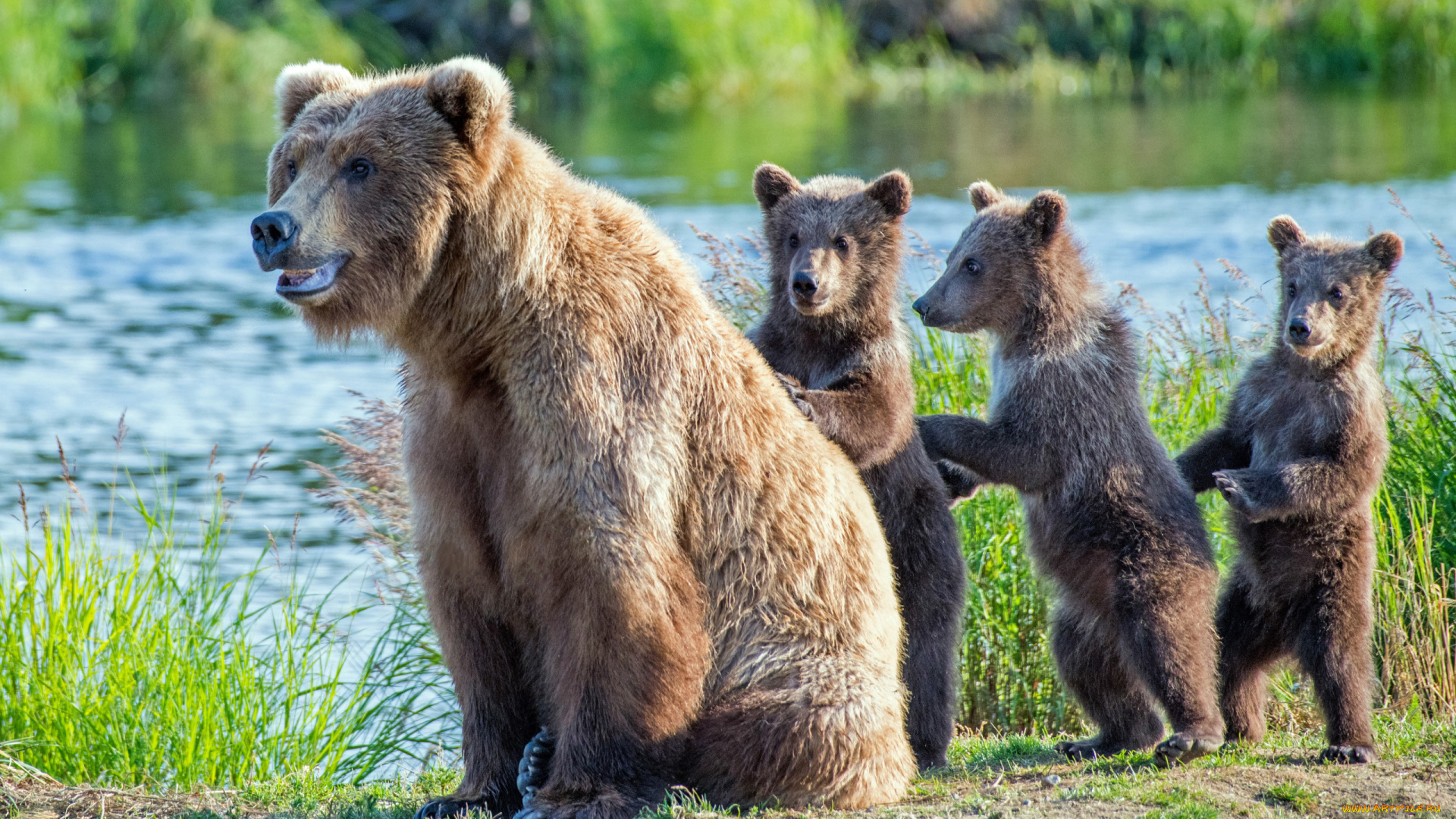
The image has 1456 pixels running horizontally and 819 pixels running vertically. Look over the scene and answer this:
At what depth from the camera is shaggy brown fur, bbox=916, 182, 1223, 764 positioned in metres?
A: 6.22

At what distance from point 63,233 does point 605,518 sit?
790 inches

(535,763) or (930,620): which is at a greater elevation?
(930,620)

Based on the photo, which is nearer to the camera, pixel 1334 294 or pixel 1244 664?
pixel 1334 294

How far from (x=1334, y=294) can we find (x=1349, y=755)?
1.78m

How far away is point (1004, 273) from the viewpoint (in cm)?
693

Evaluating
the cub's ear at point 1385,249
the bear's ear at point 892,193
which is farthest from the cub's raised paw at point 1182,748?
the bear's ear at point 892,193

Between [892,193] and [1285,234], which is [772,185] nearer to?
[892,193]

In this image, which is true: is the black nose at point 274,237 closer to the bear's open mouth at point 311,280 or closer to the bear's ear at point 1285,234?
the bear's open mouth at point 311,280

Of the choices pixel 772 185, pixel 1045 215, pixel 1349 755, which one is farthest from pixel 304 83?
pixel 1349 755

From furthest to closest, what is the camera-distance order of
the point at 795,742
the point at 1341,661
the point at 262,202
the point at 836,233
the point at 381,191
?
the point at 262,202, the point at 836,233, the point at 1341,661, the point at 795,742, the point at 381,191

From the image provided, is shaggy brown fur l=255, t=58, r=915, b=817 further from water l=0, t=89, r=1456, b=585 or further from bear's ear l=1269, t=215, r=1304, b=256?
bear's ear l=1269, t=215, r=1304, b=256

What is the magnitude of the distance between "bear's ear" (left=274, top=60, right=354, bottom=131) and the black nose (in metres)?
0.58

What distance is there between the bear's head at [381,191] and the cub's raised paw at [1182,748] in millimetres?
3150

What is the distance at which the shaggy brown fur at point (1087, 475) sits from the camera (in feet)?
20.4
